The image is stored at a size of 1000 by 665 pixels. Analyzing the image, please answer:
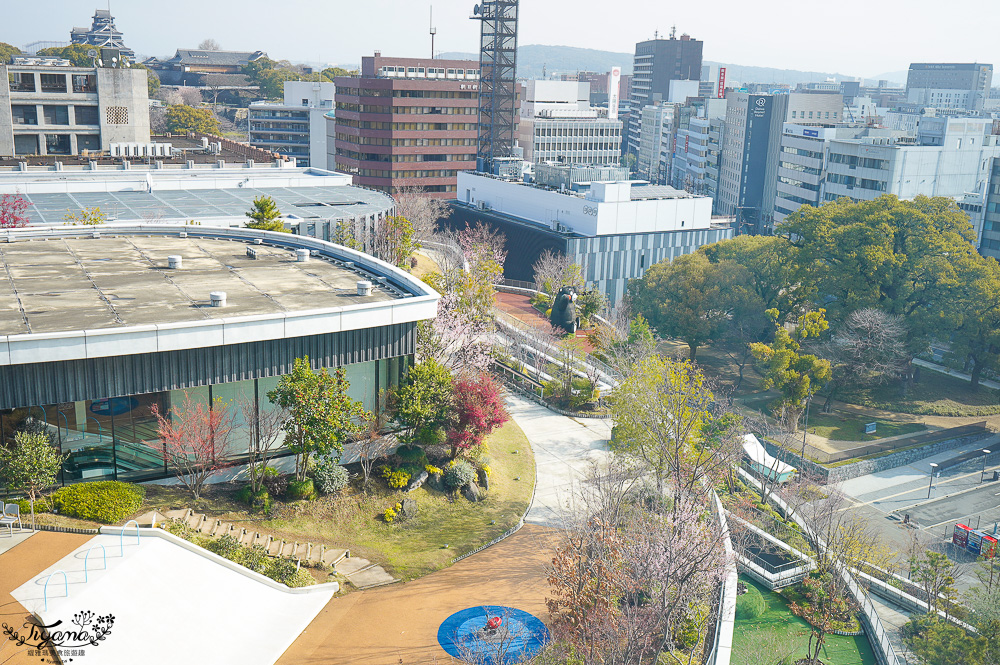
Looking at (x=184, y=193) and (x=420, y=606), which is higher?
(x=184, y=193)

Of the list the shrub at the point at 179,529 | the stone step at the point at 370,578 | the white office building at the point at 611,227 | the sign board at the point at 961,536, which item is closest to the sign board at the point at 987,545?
the sign board at the point at 961,536

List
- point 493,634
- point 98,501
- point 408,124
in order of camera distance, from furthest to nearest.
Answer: point 408,124, point 98,501, point 493,634

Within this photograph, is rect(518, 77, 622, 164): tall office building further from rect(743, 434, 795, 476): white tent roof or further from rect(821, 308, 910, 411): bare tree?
rect(743, 434, 795, 476): white tent roof

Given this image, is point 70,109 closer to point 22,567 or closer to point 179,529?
point 179,529

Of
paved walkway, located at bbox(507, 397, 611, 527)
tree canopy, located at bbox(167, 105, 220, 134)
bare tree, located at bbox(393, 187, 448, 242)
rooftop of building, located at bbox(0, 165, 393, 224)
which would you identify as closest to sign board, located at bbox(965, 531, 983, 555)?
paved walkway, located at bbox(507, 397, 611, 527)

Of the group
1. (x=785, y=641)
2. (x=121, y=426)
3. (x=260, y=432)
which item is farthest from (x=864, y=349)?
(x=121, y=426)

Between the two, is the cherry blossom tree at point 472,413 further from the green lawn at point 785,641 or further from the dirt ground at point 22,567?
the dirt ground at point 22,567

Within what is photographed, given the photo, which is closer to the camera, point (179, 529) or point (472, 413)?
point (179, 529)
